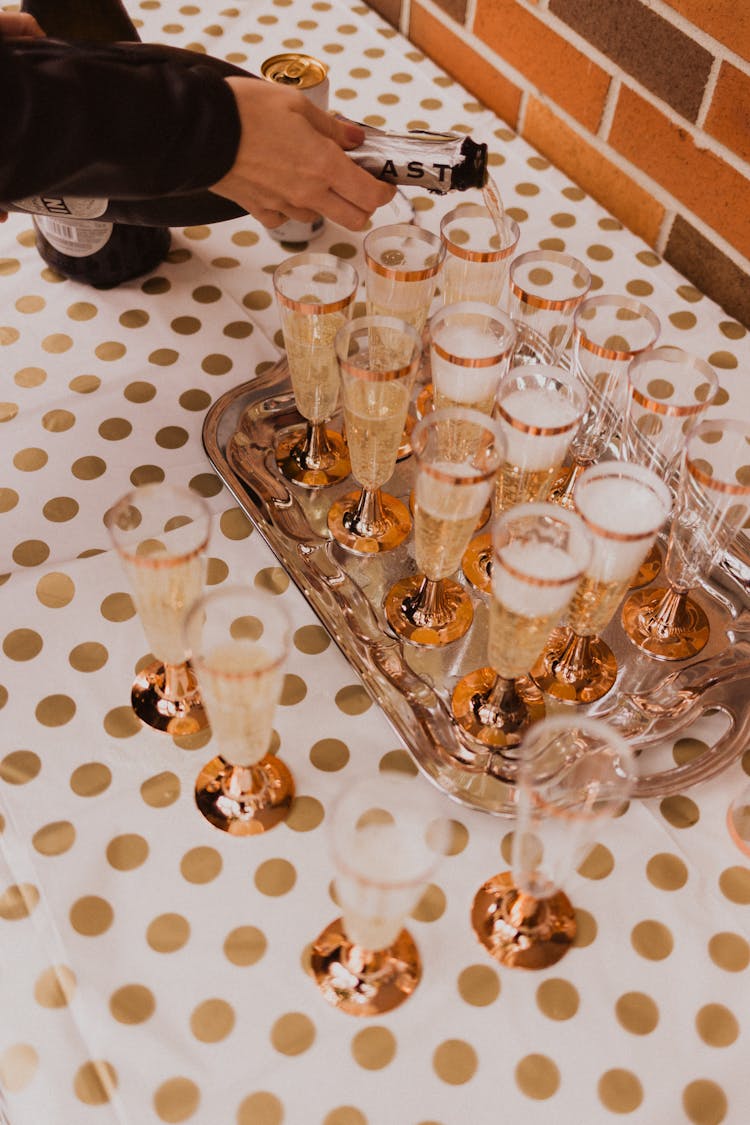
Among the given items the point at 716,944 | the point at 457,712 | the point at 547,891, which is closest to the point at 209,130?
the point at 457,712

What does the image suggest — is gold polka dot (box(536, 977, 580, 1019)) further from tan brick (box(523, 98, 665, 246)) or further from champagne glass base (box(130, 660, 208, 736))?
tan brick (box(523, 98, 665, 246))

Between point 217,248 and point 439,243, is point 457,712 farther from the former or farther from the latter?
point 217,248

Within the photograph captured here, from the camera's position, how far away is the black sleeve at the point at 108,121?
2.52 ft

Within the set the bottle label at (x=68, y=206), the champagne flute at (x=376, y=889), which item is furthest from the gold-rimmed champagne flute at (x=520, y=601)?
the bottle label at (x=68, y=206)

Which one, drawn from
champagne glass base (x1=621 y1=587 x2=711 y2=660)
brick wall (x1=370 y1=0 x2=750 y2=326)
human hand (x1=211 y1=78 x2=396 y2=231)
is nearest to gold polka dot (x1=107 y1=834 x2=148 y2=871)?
champagne glass base (x1=621 y1=587 x2=711 y2=660)

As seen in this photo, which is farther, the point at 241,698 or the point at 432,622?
the point at 432,622

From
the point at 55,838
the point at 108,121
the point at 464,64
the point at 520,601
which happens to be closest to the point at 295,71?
the point at 108,121

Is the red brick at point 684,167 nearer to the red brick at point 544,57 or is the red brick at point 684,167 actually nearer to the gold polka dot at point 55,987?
the red brick at point 544,57

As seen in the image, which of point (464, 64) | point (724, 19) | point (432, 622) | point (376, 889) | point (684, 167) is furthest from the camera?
point (464, 64)

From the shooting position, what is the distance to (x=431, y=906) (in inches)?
29.6

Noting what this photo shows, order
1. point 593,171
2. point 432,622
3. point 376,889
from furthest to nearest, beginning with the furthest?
1. point 593,171
2. point 432,622
3. point 376,889

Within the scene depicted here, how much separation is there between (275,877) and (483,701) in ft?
0.72

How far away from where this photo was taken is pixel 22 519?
3.19ft

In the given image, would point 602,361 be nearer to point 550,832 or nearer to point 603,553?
point 603,553
